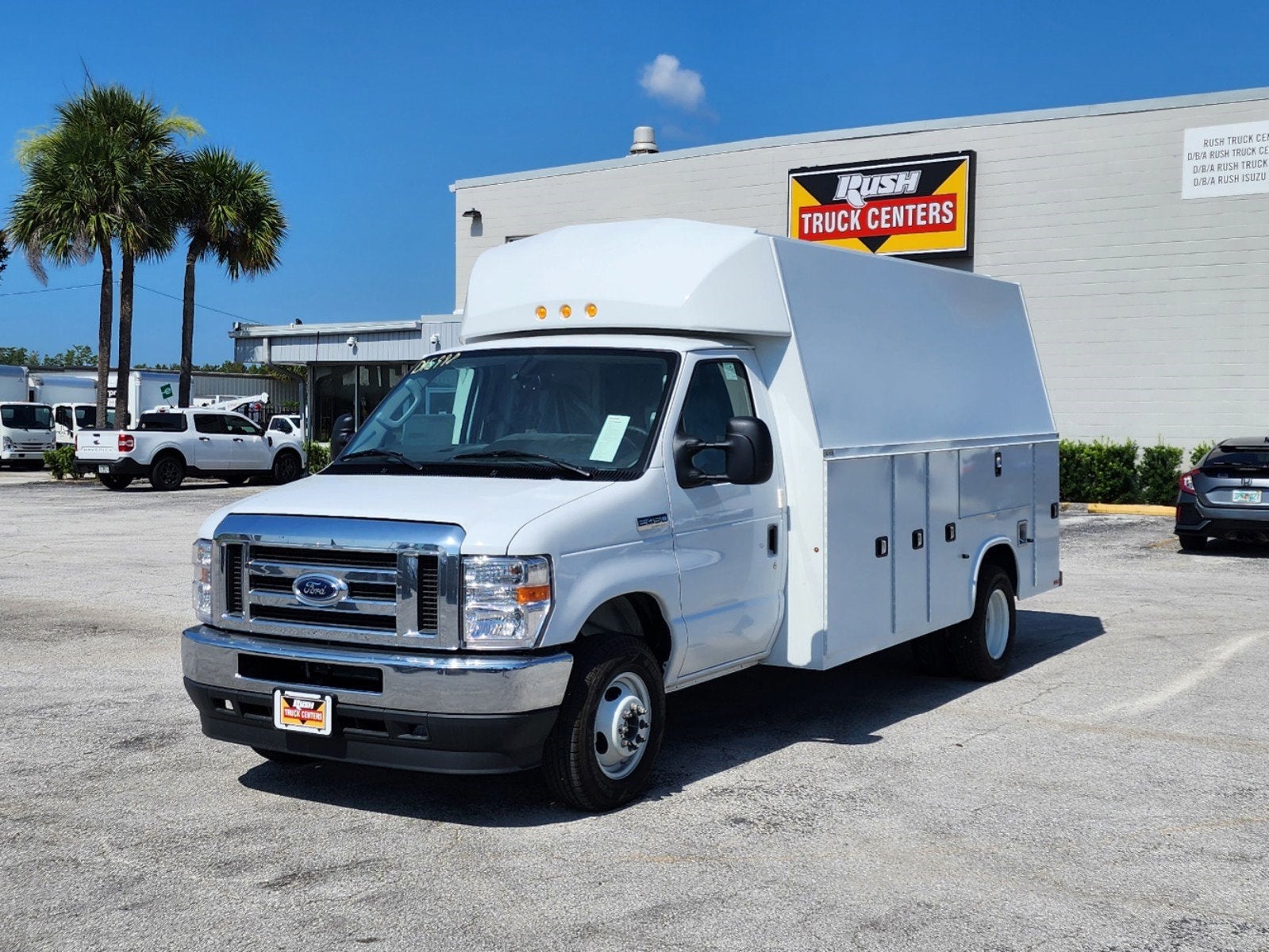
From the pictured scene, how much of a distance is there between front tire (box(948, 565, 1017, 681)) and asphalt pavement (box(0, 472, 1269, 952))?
0.14 m

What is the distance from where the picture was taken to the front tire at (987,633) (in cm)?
884

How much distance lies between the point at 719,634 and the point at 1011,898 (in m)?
2.02

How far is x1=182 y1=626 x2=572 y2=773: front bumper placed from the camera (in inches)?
210

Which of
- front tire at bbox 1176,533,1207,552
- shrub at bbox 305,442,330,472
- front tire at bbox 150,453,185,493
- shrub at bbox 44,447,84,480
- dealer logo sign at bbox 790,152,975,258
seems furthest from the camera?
shrub at bbox 305,442,330,472

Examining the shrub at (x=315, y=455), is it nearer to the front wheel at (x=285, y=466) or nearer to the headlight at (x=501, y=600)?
the front wheel at (x=285, y=466)

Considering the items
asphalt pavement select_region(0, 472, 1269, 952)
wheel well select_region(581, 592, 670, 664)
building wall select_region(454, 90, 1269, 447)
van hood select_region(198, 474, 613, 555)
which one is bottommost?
asphalt pavement select_region(0, 472, 1269, 952)

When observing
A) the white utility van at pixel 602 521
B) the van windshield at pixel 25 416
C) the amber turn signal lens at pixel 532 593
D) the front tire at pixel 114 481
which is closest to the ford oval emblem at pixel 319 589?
the white utility van at pixel 602 521

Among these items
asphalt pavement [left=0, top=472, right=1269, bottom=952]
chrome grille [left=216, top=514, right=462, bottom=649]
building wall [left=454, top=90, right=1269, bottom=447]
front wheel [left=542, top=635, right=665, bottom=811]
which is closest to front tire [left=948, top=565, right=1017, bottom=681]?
asphalt pavement [left=0, top=472, right=1269, bottom=952]

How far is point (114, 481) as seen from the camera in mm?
28391

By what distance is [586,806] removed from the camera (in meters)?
5.80

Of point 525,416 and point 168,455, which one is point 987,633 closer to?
point 525,416

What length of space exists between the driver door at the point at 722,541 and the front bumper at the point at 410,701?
1.00 meters

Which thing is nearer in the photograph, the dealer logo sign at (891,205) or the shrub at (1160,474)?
the shrub at (1160,474)

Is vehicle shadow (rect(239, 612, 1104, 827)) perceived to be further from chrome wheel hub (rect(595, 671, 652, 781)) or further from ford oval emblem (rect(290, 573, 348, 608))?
ford oval emblem (rect(290, 573, 348, 608))
